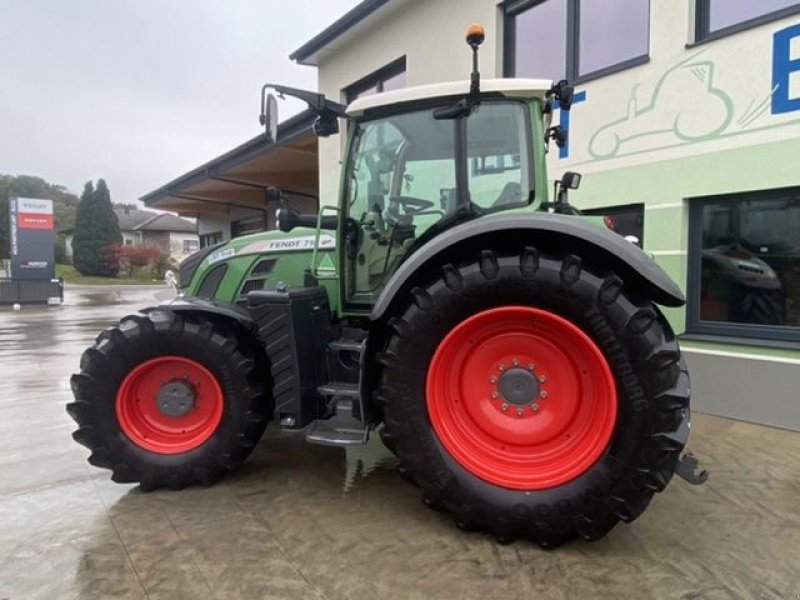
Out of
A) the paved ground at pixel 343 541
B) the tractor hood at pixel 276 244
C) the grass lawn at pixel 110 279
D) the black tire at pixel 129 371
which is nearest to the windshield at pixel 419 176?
the tractor hood at pixel 276 244

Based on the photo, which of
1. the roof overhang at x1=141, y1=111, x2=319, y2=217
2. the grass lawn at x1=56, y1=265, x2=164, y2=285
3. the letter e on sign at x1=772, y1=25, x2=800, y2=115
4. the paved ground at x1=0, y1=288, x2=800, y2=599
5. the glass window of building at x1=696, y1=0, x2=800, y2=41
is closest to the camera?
the paved ground at x1=0, y1=288, x2=800, y2=599

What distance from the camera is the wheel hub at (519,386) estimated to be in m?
2.79

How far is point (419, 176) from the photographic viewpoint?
3.27 metres

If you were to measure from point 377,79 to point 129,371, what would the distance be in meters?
7.28

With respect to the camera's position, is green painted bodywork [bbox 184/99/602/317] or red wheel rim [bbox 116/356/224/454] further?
green painted bodywork [bbox 184/99/602/317]

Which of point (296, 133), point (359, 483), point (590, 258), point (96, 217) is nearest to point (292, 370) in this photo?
point (359, 483)

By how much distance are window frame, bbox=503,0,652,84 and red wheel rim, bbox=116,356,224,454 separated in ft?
16.2

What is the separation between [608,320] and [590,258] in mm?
334

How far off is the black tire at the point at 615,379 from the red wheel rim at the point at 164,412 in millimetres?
1275

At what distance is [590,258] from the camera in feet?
8.80

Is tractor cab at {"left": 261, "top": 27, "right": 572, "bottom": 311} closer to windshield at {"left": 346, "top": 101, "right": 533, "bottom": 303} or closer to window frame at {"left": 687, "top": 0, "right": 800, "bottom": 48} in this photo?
windshield at {"left": 346, "top": 101, "right": 533, "bottom": 303}

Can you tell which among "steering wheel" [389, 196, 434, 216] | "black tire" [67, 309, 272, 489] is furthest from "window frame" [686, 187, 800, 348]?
"black tire" [67, 309, 272, 489]

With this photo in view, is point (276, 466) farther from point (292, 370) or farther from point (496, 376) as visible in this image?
point (496, 376)

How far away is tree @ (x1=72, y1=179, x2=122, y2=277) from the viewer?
4888cm
